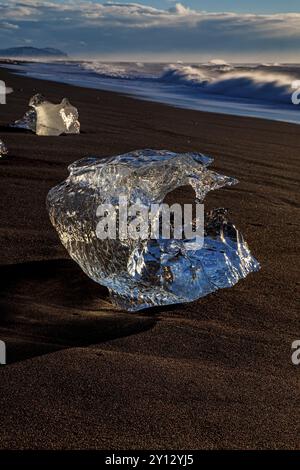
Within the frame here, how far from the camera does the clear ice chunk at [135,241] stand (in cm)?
218

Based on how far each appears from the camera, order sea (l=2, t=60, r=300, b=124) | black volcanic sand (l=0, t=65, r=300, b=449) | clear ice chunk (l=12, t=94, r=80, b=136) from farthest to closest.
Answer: sea (l=2, t=60, r=300, b=124)
clear ice chunk (l=12, t=94, r=80, b=136)
black volcanic sand (l=0, t=65, r=300, b=449)

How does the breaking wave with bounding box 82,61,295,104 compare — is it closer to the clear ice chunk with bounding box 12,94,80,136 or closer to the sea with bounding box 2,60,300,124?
the sea with bounding box 2,60,300,124

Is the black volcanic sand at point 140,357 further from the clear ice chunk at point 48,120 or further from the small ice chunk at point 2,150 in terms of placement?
the clear ice chunk at point 48,120

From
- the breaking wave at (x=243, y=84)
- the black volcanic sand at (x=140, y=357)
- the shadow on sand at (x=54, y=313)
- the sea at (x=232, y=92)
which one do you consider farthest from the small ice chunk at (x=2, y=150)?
the breaking wave at (x=243, y=84)

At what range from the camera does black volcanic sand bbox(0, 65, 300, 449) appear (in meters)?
Answer: 1.49

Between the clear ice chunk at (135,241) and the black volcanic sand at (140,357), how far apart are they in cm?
7

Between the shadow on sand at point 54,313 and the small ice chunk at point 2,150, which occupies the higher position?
the small ice chunk at point 2,150

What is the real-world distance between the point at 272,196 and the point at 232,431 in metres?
2.85

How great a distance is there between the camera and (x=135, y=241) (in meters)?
2.21

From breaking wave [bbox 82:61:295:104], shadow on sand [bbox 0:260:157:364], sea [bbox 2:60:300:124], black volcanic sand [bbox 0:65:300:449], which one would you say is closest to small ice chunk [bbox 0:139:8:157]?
black volcanic sand [bbox 0:65:300:449]

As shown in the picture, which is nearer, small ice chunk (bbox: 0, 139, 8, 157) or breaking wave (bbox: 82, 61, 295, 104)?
small ice chunk (bbox: 0, 139, 8, 157)

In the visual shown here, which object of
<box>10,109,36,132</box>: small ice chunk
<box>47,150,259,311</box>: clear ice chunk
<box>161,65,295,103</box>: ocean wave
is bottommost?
<box>47,150,259,311</box>: clear ice chunk

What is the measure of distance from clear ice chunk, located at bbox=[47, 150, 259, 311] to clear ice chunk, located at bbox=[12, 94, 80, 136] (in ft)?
12.1

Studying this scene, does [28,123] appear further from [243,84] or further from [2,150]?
[243,84]
